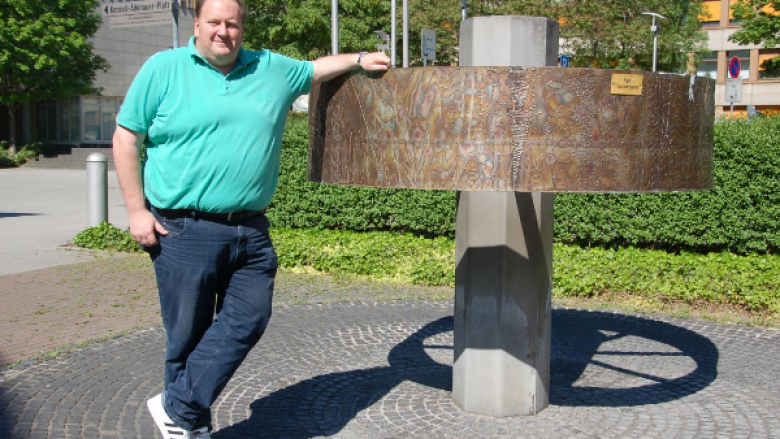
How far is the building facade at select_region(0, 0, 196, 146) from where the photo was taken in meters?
42.3

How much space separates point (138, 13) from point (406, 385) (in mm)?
10915

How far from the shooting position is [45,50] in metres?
36.0

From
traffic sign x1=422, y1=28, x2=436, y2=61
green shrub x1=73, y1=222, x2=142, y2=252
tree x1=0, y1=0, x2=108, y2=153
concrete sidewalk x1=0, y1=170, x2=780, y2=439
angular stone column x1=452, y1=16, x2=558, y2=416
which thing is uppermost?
tree x1=0, y1=0, x2=108, y2=153

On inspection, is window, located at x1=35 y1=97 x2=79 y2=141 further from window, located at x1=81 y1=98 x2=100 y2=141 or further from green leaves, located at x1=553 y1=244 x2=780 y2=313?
green leaves, located at x1=553 y1=244 x2=780 y2=313

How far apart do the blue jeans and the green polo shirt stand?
0.13 m

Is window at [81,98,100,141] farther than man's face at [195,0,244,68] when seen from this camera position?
Yes

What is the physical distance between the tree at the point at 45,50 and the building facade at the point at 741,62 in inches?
1496

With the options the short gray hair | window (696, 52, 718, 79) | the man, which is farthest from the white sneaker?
window (696, 52, 718, 79)

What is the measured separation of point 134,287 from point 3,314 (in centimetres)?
151

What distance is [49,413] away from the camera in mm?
4305

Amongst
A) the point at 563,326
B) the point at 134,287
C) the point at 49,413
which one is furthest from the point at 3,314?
the point at 563,326

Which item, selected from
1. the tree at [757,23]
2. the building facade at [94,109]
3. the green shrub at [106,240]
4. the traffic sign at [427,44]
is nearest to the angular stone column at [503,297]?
the green shrub at [106,240]

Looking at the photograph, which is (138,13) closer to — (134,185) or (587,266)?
(587,266)

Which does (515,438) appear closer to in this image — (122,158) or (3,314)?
(122,158)
